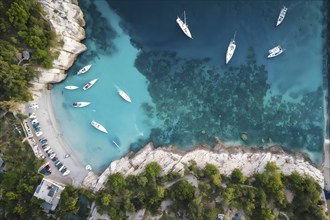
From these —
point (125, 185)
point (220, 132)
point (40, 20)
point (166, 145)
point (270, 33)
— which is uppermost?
point (270, 33)

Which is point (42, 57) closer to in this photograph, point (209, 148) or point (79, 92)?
point (79, 92)

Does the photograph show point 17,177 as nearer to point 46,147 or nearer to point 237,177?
point 46,147

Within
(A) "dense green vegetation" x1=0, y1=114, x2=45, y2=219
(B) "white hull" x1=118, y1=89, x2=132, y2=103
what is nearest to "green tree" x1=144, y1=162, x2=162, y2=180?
(B) "white hull" x1=118, y1=89, x2=132, y2=103

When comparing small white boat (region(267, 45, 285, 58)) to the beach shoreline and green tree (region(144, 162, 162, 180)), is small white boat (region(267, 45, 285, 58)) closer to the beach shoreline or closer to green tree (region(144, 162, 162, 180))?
green tree (region(144, 162, 162, 180))

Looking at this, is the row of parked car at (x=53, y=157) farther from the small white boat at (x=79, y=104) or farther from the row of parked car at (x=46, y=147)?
the small white boat at (x=79, y=104)

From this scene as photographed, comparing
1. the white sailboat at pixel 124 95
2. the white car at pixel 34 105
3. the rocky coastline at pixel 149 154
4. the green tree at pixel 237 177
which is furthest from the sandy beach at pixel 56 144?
the green tree at pixel 237 177

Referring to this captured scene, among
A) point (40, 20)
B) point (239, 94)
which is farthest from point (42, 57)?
point (239, 94)
